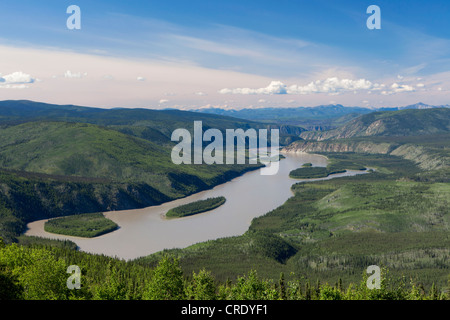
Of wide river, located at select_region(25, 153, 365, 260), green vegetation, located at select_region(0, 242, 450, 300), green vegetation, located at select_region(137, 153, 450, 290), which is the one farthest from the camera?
wide river, located at select_region(25, 153, 365, 260)

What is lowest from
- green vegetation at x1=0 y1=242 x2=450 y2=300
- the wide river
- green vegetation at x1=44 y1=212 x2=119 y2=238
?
the wide river

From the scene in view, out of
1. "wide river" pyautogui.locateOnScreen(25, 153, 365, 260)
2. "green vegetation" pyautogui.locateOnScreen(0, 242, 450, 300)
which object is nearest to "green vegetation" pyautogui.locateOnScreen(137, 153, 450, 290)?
"wide river" pyautogui.locateOnScreen(25, 153, 365, 260)

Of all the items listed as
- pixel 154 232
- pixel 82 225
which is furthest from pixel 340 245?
pixel 82 225

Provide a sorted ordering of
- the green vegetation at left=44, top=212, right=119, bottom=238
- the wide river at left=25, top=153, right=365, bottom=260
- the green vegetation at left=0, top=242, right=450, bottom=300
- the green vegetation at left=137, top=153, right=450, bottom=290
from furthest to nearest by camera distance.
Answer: the green vegetation at left=44, top=212, right=119, bottom=238 < the wide river at left=25, top=153, right=365, bottom=260 < the green vegetation at left=137, top=153, right=450, bottom=290 < the green vegetation at left=0, top=242, right=450, bottom=300

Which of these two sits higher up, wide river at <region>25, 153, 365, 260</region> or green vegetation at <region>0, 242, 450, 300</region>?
green vegetation at <region>0, 242, 450, 300</region>

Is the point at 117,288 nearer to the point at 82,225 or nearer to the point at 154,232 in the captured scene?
→ the point at 154,232

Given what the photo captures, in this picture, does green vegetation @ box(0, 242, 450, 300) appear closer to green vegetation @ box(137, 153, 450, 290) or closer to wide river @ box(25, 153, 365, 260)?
green vegetation @ box(137, 153, 450, 290)

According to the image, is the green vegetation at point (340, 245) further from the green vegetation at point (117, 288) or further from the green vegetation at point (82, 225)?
the green vegetation at point (117, 288)

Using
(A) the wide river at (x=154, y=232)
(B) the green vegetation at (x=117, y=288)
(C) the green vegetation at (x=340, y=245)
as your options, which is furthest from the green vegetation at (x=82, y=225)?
(B) the green vegetation at (x=117, y=288)
